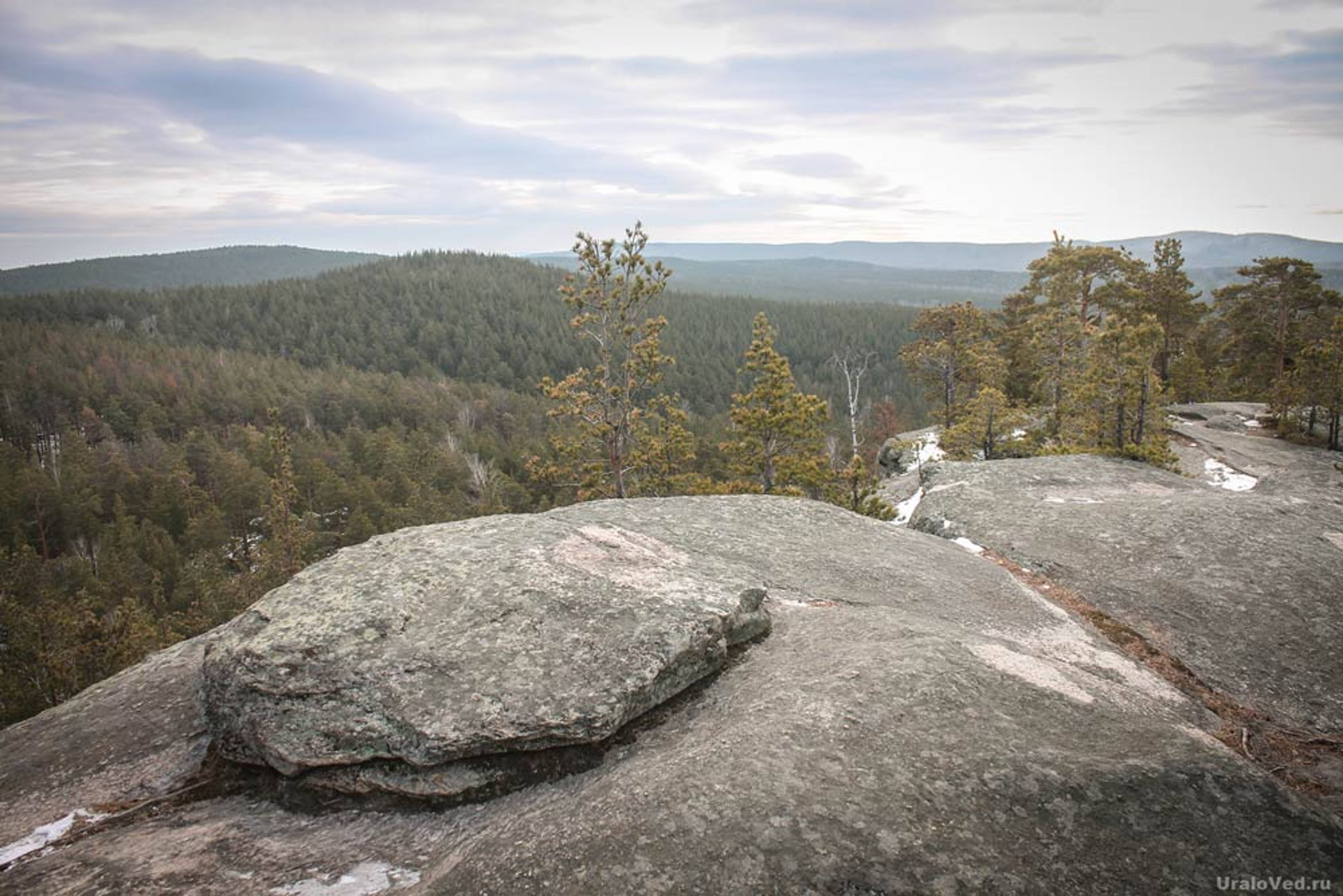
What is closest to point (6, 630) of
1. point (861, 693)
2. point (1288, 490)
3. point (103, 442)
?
point (861, 693)

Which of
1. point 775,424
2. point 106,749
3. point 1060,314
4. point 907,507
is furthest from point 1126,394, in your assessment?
point 106,749

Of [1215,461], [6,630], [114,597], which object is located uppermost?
[1215,461]

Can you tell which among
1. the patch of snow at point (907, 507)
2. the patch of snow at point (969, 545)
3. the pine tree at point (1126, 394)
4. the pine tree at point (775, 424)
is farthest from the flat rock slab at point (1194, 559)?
the pine tree at point (775, 424)

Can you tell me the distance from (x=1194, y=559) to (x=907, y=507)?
1398 centimetres

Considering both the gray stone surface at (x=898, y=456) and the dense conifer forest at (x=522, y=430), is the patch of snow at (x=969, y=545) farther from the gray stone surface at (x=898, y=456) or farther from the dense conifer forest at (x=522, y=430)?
the gray stone surface at (x=898, y=456)

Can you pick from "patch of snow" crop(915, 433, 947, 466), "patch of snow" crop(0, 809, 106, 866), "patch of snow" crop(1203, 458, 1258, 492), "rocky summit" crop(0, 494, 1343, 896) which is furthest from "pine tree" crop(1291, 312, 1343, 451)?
"patch of snow" crop(0, 809, 106, 866)

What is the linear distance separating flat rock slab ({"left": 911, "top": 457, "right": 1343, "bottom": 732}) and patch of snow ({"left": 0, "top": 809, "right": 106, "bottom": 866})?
48.6 feet

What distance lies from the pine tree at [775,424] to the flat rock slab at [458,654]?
17.1 meters

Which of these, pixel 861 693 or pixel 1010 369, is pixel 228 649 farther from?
pixel 1010 369

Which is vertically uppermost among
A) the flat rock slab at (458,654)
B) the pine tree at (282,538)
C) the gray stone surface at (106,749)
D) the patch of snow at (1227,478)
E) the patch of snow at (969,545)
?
the flat rock slab at (458,654)

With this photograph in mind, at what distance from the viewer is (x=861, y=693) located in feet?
23.2

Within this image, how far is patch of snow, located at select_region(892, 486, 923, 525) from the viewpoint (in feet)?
78.1

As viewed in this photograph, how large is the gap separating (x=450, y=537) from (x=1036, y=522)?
13.8 m

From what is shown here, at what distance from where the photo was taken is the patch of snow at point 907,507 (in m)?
23.8
